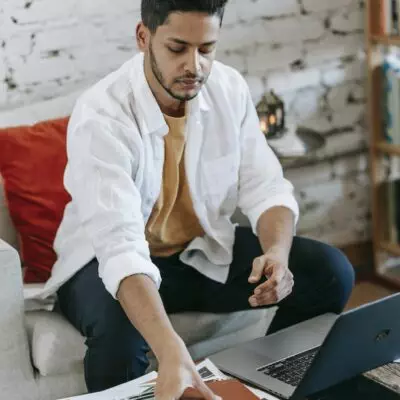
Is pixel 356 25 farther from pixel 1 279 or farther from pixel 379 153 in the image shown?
pixel 1 279

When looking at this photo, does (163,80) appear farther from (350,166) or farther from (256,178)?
(350,166)

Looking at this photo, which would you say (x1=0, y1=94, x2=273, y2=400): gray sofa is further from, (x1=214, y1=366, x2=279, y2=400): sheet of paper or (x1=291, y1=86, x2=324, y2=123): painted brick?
(x1=291, y1=86, x2=324, y2=123): painted brick

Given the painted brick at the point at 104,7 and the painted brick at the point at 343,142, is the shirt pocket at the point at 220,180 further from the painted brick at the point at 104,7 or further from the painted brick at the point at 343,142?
the painted brick at the point at 343,142

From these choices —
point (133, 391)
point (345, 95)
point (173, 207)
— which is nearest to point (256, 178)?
point (173, 207)

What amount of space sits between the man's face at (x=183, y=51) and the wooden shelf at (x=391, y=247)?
54.5 inches

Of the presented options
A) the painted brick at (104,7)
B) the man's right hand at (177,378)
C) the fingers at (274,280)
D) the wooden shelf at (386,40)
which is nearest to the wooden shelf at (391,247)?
the wooden shelf at (386,40)

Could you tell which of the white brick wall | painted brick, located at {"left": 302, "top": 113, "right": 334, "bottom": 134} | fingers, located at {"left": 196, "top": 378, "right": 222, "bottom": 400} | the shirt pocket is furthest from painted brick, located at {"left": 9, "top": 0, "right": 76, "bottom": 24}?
fingers, located at {"left": 196, "top": 378, "right": 222, "bottom": 400}

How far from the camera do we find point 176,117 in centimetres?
217

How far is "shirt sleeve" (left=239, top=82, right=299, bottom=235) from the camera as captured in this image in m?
2.23

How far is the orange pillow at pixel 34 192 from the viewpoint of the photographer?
2.30m

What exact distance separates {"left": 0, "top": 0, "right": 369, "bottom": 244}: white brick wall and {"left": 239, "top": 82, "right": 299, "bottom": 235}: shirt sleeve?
25.4 inches

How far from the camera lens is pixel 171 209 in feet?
7.23

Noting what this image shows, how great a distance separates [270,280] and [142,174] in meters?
0.41

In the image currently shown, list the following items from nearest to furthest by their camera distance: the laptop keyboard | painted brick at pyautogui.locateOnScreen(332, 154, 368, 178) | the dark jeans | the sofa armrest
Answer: the laptop keyboard, the sofa armrest, the dark jeans, painted brick at pyautogui.locateOnScreen(332, 154, 368, 178)
